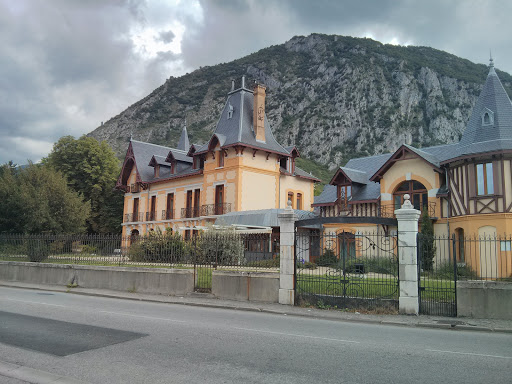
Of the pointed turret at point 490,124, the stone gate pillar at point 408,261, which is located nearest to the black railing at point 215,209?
the pointed turret at point 490,124

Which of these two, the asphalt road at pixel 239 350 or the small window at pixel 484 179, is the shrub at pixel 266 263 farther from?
the small window at pixel 484 179

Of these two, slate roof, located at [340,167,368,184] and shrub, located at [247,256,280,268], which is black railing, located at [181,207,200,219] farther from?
shrub, located at [247,256,280,268]

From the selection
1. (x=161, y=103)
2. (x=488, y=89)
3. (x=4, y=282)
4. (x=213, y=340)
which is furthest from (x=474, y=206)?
(x=161, y=103)

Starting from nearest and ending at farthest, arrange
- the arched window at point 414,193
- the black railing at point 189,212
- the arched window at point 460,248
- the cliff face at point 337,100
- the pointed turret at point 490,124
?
the pointed turret at point 490,124
the arched window at point 460,248
the arched window at point 414,193
the black railing at point 189,212
the cliff face at point 337,100

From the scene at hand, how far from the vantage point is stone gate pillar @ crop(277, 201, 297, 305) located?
13.6 m

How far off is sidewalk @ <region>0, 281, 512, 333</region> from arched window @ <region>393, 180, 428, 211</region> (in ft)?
53.3

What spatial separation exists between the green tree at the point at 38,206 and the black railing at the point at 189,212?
8.48 meters

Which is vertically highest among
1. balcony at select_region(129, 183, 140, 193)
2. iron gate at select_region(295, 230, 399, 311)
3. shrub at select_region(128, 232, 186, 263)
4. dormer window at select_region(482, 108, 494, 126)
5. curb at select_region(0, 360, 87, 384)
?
dormer window at select_region(482, 108, 494, 126)

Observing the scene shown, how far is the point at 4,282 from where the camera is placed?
20.4 metres

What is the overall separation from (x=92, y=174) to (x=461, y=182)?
3861 centimetres

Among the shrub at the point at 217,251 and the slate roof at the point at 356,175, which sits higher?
the slate roof at the point at 356,175

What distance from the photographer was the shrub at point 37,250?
66.6 ft

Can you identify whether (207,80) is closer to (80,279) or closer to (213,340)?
(80,279)

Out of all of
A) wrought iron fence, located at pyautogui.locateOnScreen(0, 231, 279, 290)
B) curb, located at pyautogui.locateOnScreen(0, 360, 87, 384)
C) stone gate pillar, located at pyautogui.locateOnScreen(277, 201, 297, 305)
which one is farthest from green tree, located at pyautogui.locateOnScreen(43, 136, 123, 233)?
curb, located at pyautogui.locateOnScreen(0, 360, 87, 384)
